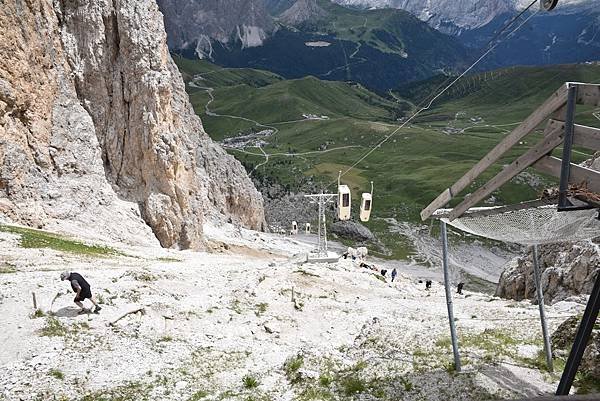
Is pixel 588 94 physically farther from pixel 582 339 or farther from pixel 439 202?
pixel 582 339

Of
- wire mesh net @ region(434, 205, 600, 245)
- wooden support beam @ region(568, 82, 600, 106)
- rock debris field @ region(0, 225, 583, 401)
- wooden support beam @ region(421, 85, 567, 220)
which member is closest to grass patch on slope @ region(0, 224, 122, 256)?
rock debris field @ region(0, 225, 583, 401)

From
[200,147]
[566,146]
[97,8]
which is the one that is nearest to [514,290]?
[566,146]

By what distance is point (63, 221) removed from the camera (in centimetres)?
4388

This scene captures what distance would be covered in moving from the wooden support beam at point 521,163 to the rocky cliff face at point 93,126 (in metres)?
39.5

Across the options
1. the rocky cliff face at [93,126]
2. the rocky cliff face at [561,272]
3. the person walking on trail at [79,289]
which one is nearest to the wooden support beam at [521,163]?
the person walking on trail at [79,289]

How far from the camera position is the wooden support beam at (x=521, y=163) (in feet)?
30.7

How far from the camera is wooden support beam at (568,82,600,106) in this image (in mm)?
8734

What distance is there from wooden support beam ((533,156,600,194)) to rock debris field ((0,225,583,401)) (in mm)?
6884

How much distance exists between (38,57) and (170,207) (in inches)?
828

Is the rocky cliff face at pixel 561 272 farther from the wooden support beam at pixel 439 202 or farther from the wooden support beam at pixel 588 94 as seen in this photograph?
the wooden support beam at pixel 588 94

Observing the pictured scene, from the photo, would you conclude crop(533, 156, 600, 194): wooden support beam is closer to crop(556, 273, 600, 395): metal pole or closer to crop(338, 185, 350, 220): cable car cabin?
crop(556, 273, 600, 395): metal pole

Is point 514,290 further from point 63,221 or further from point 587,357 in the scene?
point 63,221

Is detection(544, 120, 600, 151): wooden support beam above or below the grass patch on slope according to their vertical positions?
above

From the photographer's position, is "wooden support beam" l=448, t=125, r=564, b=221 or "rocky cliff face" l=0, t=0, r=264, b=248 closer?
"wooden support beam" l=448, t=125, r=564, b=221
